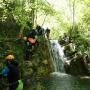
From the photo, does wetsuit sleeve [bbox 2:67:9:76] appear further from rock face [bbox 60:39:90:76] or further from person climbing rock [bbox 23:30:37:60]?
rock face [bbox 60:39:90:76]

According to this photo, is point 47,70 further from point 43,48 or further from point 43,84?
point 43,84

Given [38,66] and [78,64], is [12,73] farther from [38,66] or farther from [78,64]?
[78,64]

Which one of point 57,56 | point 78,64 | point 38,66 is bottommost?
point 78,64

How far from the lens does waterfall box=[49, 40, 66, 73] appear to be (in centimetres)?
3132

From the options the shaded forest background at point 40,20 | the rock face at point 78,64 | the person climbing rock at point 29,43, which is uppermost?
the shaded forest background at point 40,20

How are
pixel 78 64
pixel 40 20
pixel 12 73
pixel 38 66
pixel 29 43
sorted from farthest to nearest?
pixel 40 20 < pixel 78 64 < pixel 38 66 < pixel 29 43 < pixel 12 73

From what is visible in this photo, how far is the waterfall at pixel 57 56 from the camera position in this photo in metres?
31.3

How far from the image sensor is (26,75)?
73.7ft

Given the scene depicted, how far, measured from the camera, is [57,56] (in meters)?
33.0

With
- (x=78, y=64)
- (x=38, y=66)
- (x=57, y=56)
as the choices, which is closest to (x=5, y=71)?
(x=38, y=66)

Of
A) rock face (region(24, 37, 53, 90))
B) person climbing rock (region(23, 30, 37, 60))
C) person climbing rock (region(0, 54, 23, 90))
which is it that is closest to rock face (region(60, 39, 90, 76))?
rock face (region(24, 37, 53, 90))

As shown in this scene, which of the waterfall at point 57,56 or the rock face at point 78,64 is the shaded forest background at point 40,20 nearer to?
the rock face at point 78,64

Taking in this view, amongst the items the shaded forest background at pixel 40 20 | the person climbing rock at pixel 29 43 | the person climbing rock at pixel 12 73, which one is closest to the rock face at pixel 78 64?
the shaded forest background at pixel 40 20

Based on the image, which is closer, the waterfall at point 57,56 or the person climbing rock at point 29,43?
the person climbing rock at point 29,43
